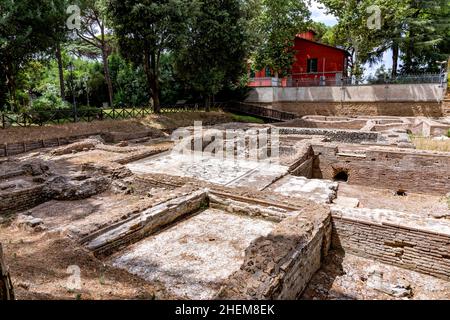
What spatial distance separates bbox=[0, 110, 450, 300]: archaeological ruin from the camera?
3961 millimetres

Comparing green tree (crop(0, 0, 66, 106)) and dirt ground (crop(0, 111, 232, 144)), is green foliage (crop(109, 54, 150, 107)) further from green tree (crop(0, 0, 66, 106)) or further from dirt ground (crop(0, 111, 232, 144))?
green tree (crop(0, 0, 66, 106))

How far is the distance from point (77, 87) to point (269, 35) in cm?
1819

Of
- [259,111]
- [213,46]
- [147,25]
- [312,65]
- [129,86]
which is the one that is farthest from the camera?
[312,65]

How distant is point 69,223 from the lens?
651 centimetres

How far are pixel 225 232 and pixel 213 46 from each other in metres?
19.0

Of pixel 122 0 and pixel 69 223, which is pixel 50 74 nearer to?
pixel 122 0

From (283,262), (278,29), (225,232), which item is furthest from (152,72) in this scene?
(283,262)

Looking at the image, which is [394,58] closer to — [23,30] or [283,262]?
[23,30]

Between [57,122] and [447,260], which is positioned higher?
[57,122]

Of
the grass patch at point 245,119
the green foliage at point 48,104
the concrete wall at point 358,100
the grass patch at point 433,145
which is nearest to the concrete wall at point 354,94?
the concrete wall at point 358,100

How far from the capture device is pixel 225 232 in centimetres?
570

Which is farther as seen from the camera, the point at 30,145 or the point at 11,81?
the point at 11,81

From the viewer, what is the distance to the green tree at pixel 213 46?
2173 cm
